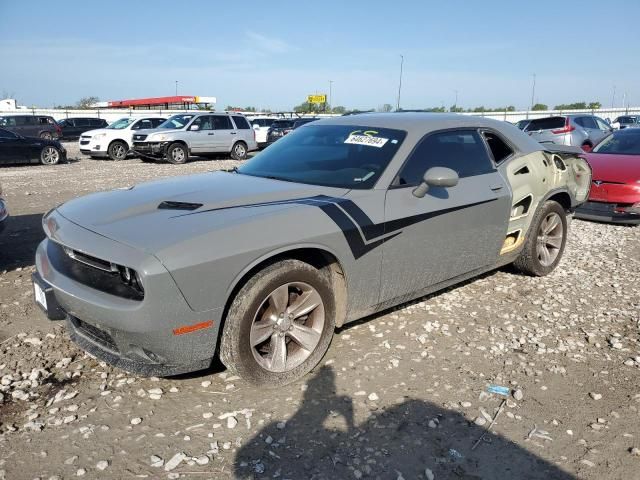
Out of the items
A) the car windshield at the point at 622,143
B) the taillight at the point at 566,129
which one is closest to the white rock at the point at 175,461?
the car windshield at the point at 622,143

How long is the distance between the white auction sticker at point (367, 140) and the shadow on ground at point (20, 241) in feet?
12.1

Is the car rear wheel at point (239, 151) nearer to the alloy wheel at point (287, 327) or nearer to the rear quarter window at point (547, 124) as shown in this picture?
the rear quarter window at point (547, 124)

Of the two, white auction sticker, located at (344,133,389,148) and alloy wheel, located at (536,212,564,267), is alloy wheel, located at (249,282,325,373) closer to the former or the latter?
white auction sticker, located at (344,133,389,148)

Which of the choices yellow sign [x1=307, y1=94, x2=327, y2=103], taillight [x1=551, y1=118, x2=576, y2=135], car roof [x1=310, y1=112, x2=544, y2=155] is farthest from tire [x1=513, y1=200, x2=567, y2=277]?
yellow sign [x1=307, y1=94, x2=327, y2=103]

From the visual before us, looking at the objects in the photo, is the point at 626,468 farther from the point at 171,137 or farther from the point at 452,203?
the point at 171,137

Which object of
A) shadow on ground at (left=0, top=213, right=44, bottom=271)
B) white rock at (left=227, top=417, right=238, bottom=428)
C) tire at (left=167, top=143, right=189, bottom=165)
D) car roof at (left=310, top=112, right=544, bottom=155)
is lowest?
white rock at (left=227, top=417, right=238, bottom=428)

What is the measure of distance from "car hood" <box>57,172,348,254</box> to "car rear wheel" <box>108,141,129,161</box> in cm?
1643

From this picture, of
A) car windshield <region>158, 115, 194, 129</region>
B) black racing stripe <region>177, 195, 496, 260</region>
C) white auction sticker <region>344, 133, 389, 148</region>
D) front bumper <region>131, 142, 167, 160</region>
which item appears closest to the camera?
black racing stripe <region>177, 195, 496, 260</region>

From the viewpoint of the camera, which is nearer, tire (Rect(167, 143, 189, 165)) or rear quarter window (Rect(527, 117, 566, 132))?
rear quarter window (Rect(527, 117, 566, 132))

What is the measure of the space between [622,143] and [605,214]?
220cm

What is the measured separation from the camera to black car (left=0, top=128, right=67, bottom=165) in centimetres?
1579

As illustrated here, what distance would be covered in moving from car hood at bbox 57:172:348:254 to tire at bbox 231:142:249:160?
15653 mm

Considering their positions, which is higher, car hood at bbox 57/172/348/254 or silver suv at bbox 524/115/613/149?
silver suv at bbox 524/115/613/149

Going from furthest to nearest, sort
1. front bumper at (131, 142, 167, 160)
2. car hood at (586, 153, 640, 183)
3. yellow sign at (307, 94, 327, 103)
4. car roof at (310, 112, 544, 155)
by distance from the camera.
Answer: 1. yellow sign at (307, 94, 327, 103)
2. front bumper at (131, 142, 167, 160)
3. car hood at (586, 153, 640, 183)
4. car roof at (310, 112, 544, 155)
